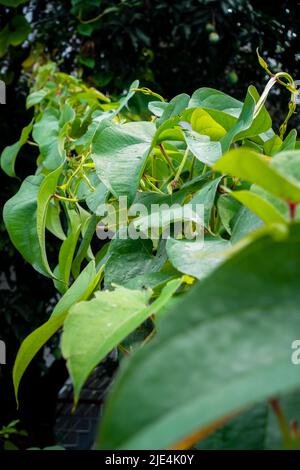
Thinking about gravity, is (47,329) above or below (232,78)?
above

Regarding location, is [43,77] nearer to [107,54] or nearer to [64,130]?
[107,54]

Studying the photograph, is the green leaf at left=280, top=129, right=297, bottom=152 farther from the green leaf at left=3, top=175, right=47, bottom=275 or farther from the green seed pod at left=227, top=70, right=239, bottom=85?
the green seed pod at left=227, top=70, right=239, bottom=85

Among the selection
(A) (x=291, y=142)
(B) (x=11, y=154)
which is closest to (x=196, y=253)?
(A) (x=291, y=142)

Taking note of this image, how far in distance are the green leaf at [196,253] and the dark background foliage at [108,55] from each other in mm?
1160

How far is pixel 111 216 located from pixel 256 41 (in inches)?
50.8

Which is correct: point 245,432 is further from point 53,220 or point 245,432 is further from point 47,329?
point 53,220

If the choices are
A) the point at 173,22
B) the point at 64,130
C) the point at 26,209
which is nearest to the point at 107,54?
the point at 173,22

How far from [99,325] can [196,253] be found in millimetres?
54

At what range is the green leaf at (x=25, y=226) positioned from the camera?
1.51 feet

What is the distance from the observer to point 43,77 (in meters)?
1.23

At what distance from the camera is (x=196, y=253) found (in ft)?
0.83

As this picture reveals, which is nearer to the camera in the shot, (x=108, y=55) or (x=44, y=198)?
(x=44, y=198)

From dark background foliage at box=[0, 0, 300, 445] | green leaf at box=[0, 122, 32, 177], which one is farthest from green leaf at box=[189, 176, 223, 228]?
dark background foliage at box=[0, 0, 300, 445]

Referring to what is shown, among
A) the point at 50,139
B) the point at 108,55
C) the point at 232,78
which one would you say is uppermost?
the point at 50,139
